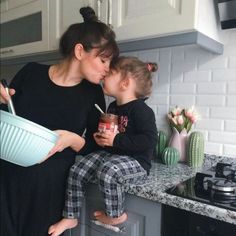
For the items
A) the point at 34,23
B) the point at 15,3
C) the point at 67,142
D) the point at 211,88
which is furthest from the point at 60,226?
the point at 15,3

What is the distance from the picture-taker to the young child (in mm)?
963

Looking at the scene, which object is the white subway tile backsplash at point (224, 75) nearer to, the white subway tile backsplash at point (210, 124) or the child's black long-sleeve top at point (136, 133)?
the white subway tile backsplash at point (210, 124)

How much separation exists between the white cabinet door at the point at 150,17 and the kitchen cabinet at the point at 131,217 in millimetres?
627

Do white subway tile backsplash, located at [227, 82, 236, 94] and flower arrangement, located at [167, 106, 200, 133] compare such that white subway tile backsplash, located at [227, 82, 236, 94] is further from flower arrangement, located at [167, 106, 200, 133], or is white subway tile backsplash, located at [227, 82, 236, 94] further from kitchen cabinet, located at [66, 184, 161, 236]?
kitchen cabinet, located at [66, 184, 161, 236]

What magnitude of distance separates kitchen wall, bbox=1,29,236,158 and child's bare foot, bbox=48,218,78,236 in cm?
68

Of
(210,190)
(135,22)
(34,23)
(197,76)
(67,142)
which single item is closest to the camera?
(210,190)

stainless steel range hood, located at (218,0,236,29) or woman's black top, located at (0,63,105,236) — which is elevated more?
stainless steel range hood, located at (218,0,236,29)

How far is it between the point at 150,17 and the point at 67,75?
40 cm

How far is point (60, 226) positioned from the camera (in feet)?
3.48

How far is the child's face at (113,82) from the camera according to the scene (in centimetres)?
116

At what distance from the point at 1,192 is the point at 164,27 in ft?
2.88

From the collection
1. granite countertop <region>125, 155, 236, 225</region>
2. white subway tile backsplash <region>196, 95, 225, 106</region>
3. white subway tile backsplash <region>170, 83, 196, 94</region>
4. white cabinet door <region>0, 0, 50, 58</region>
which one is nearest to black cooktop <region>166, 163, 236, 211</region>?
granite countertop <region>125, 155, 236, 225</region>

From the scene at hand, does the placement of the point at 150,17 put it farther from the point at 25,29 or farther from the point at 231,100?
the point at 25,29

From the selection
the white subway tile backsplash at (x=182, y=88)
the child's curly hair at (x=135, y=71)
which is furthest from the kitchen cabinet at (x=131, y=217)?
the white subway tile backsplash at (x=182, y=88)
